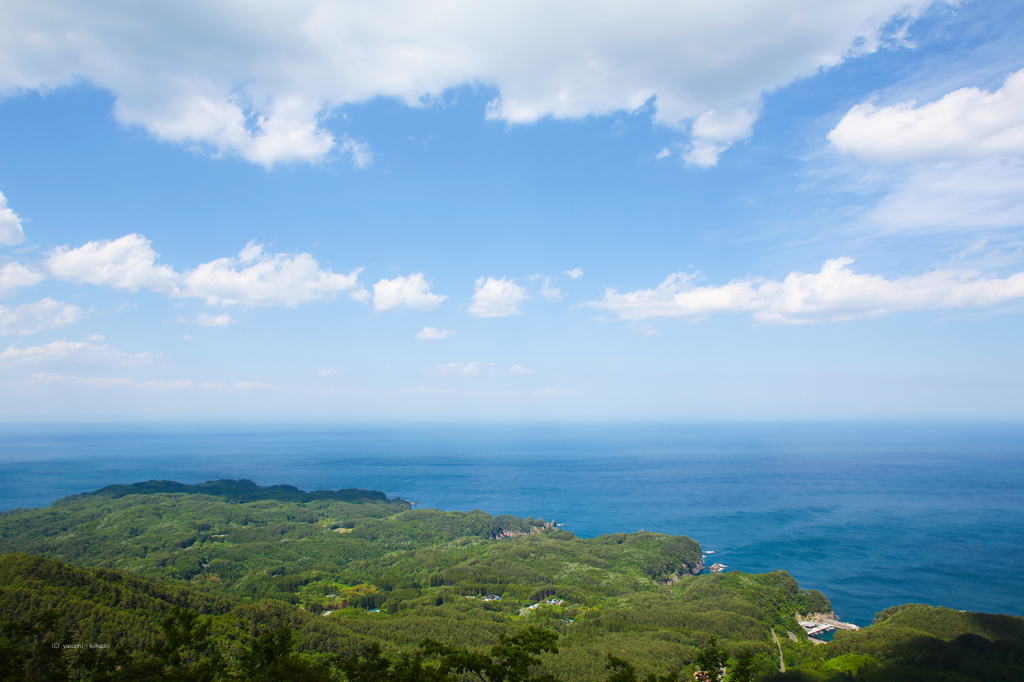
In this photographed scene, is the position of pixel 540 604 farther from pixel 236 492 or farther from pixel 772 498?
pixel 236 492

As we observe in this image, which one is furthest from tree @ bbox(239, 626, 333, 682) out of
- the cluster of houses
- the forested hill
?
the forested hill

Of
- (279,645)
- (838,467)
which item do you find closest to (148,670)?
(279,645)

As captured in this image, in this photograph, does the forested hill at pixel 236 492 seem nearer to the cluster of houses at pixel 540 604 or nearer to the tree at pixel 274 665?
the cluster of houses at pixel 540 604

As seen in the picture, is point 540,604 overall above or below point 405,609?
below

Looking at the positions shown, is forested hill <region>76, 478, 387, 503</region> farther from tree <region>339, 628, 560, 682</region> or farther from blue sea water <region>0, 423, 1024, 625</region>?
tree <region>339, 628, 560, 682</region>

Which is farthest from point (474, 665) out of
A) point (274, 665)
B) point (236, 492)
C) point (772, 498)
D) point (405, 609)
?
point (772, 498)

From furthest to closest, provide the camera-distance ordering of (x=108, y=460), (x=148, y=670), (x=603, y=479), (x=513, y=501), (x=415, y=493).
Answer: (x=108, y=460) → (x=603, y=479) → (x=415, y=493) → (x=513, y=501) → (x=148, y=670)

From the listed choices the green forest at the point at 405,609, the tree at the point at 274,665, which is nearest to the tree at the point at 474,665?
the green forest at the point at 405,609

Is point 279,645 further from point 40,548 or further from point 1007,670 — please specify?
point 40,548

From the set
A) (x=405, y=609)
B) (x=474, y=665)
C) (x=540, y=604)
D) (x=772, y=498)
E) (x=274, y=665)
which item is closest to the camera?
(x=474, y=665)
